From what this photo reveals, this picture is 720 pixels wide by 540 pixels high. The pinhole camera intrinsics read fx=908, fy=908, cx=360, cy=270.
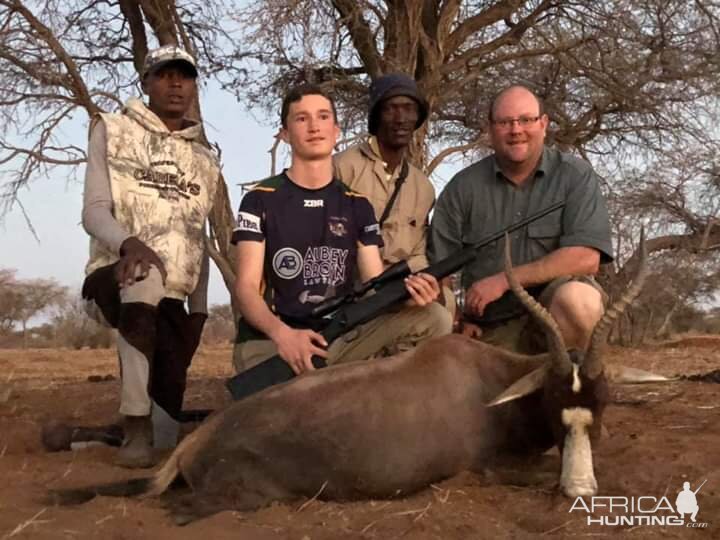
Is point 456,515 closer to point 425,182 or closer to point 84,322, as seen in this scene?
point 425,182

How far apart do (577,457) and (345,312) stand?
4.33 feet

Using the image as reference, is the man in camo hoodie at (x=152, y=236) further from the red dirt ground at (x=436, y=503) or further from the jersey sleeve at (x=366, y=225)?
the jersey sleeve at (x=366, y=225)

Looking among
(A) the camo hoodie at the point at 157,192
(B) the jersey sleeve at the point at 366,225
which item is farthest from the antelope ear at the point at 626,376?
(A) the camo hoodie at the point at 157,192

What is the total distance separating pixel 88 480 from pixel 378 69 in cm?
691

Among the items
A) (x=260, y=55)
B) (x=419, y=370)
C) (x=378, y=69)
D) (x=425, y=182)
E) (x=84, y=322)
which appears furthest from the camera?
(x=84, y=322)

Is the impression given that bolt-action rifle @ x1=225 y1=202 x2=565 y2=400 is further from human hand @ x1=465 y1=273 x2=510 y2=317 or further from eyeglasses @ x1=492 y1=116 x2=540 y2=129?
eyeglasses @ x1=492 y1=116 x2=540 y2=129

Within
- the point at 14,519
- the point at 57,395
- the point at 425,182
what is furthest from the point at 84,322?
the point at 14,519

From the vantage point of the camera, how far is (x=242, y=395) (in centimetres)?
416

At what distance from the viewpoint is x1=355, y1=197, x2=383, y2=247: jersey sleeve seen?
15.0 feet

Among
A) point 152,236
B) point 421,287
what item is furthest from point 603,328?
point 152,236

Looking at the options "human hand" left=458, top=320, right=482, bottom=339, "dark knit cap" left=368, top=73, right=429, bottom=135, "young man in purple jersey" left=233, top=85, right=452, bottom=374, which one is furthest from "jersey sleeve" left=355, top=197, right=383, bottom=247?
"dark knit cap" left=368, top=73, right=429, bottom=135

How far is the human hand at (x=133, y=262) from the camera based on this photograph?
163 inches

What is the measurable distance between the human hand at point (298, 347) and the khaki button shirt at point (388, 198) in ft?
4.05

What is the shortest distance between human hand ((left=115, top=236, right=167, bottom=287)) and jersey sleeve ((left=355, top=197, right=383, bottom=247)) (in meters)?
1.02
